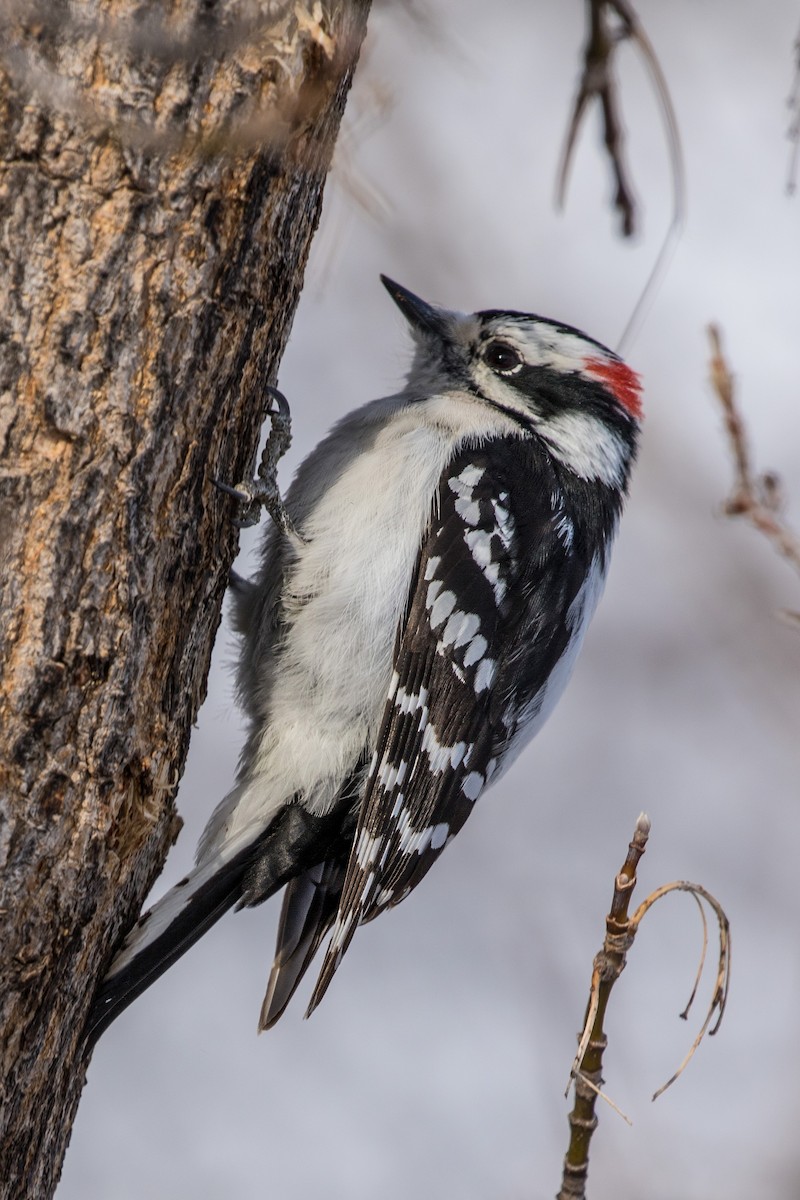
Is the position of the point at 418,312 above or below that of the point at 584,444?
above

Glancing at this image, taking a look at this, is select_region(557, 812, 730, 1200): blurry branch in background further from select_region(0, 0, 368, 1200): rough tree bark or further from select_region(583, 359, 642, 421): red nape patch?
select_region(583, 359, 642, 421): red nape patch

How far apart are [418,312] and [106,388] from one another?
1859mm

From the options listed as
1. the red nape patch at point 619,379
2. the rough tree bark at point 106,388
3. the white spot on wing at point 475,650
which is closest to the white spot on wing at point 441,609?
the white spot on wing at point 475,650

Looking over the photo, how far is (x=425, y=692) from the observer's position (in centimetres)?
314

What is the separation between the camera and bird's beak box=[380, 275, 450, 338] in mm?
3781

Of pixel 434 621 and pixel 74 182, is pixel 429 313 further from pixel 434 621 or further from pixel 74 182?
pixel 74 182

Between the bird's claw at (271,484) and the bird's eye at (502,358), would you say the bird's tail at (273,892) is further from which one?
the bird's eye at (502,358)

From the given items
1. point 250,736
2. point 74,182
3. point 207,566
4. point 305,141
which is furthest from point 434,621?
point 74,182

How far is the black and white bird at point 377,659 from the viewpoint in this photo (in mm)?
3092

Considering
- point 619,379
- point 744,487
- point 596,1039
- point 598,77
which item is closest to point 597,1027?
point 596,1039

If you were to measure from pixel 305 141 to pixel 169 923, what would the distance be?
1770 mm

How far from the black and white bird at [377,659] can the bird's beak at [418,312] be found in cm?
43

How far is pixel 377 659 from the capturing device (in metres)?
3.13

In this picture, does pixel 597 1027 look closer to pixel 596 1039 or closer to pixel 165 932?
pixel 596 1039
